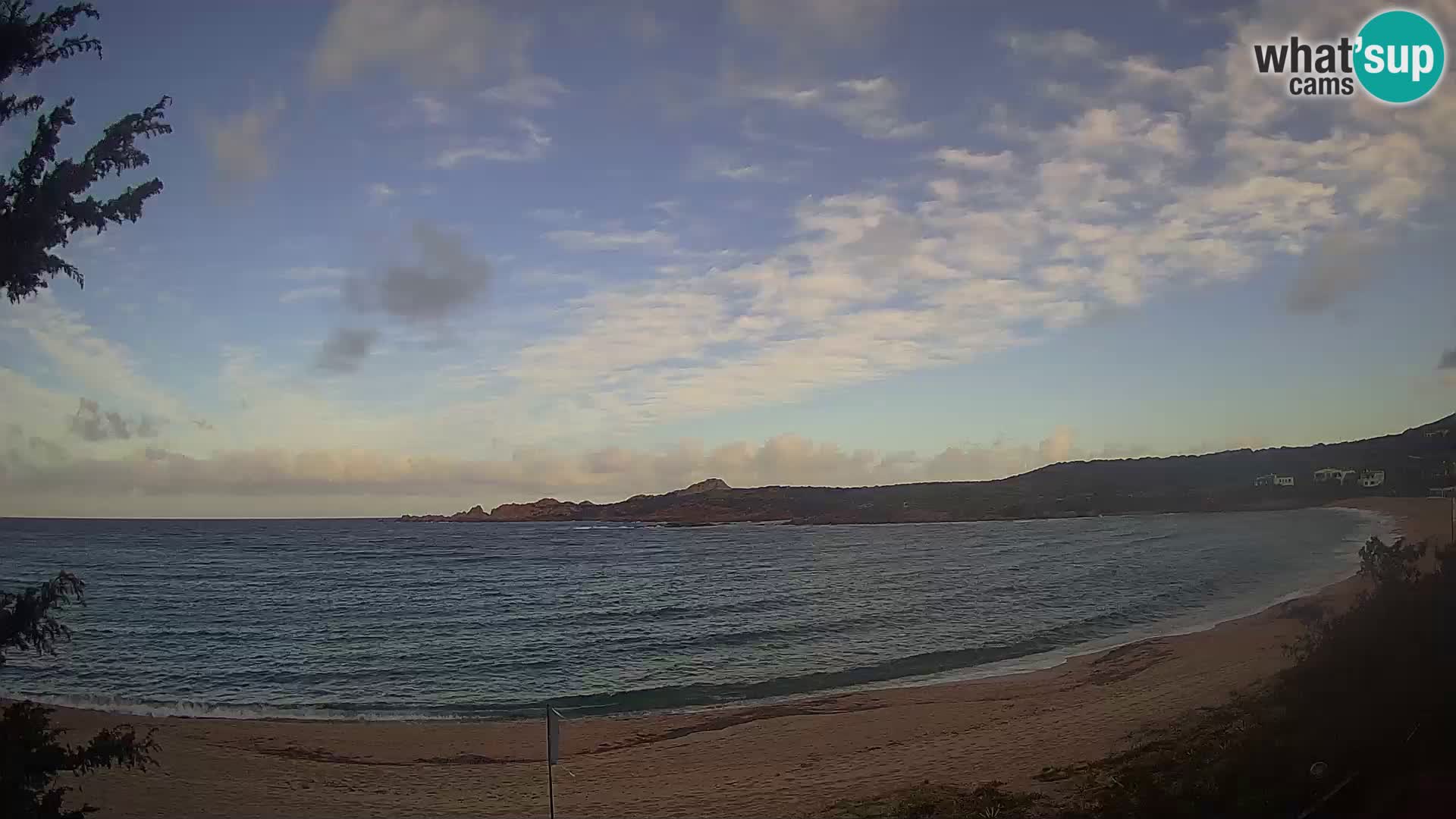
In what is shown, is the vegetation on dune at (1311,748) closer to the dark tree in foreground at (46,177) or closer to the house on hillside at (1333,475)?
the dark tree in foreground at (46,177)

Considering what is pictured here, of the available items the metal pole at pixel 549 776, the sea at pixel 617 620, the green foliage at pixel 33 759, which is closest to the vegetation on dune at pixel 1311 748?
the metal pole at pixel 549 776

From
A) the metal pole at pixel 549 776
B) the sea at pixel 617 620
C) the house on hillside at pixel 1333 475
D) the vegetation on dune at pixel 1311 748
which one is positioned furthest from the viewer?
the house on hillside at pixel 1333 475

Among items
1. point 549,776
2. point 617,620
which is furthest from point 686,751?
point 617,620

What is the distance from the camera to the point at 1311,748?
9.41 metres

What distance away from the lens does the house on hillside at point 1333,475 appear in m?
42.5

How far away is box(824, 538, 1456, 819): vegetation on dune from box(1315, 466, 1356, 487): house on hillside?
33.2 metres

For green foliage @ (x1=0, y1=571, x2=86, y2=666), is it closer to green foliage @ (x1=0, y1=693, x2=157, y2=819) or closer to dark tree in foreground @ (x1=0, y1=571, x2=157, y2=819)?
dark tree in foreground @ (x1=0, y1=571, x2=157, y2=819)

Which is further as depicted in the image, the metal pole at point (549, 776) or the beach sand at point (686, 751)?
the beach sand at point (686, 751)

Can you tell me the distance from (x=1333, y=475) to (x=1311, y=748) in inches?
1804

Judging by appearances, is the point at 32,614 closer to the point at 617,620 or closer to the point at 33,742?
the point at 33,742

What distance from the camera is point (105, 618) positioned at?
126 feet

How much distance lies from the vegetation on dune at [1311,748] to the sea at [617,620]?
34.1 feet

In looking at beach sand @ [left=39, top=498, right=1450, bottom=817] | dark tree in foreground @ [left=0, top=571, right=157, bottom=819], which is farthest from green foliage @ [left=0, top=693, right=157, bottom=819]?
beach sand @ [left=39, top=498, right=1450, bottom=817]

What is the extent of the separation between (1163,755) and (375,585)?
5226 centimetres
